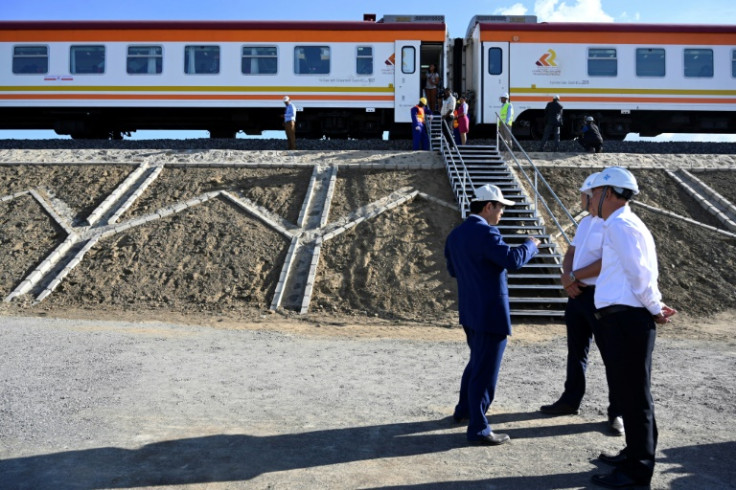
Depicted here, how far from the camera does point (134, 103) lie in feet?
59.3

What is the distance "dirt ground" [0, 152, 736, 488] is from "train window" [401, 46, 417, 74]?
11.7 feet

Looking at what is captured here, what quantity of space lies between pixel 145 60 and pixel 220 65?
212cm

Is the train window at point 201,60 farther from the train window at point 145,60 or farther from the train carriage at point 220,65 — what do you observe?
the train window at point 145,60

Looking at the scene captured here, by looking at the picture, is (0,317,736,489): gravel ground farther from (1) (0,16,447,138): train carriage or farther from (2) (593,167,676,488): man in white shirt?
(1) (0,16,447,138): train carriage

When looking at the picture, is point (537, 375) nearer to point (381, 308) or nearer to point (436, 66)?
point (381, 308)

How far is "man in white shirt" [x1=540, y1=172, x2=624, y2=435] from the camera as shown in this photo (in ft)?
16.1

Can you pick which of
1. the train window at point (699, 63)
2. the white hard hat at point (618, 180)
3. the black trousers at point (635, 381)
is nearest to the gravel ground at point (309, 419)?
the black trousers at point (635, 381)

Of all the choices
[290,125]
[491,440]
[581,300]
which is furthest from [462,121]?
[491,440]

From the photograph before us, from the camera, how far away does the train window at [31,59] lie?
18.1 meters

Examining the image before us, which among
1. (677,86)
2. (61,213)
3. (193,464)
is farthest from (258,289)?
(677,86)

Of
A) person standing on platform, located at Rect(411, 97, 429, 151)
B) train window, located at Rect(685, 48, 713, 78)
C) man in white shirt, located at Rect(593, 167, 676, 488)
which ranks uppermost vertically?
train window, located at Rect(685, 48, 713, 78)

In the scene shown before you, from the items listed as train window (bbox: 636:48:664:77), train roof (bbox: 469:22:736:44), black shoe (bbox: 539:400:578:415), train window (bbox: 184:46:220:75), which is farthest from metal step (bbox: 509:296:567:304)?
train window (bbox: 184:46:220:75)

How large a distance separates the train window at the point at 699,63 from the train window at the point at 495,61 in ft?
17.1

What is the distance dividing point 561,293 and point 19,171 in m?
12.5
